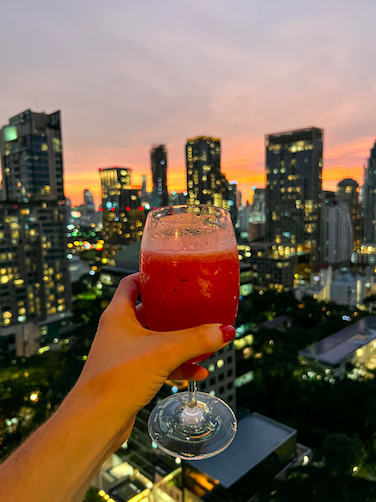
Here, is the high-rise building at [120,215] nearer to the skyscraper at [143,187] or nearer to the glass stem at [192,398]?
the skyscraper at [143,187]

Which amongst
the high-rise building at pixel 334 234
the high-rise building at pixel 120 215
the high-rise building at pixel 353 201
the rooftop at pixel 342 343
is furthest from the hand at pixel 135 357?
the high-rise building at pixel 353 201

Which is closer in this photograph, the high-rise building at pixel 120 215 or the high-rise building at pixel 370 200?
the high-rise building at pixel 120 215

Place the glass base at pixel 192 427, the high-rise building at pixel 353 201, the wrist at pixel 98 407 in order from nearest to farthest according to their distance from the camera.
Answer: the wrist at pixel 98 407 → the glass base at pixel 192 427 → the high-rise building at pixel 353 201

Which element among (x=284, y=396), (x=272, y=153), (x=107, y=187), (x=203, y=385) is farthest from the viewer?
(x=107, y=187)

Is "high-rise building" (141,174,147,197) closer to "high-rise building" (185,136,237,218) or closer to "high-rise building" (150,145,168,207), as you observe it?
"high-rise building" (150,145,168,207)

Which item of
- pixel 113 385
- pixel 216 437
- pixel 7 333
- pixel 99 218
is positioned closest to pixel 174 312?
pixel 113 385

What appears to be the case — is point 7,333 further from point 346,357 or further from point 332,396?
point 346,357
